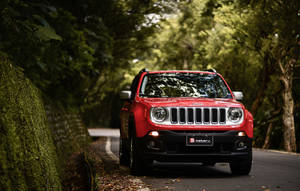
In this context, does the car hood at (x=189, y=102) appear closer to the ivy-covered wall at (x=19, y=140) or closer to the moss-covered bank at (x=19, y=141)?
the ivy-covered wall at (x=19, y=140)

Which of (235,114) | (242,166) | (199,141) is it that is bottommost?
(242,166)

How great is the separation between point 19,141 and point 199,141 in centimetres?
390

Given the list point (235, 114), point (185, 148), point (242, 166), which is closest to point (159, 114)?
point (185, 148)

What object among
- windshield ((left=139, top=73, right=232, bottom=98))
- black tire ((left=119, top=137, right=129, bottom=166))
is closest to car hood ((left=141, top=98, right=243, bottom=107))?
windshield ((left=139, top=73, right=232, bottom=98))

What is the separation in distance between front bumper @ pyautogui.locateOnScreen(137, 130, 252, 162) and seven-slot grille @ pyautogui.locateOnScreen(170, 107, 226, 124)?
0.64ft

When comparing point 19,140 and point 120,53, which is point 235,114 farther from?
point 120,53

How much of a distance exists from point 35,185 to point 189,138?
3.43 m

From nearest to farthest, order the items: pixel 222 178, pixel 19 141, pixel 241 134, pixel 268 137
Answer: pixel 19 141 → pixel 241 134 → pixel 222 178 → pixel 268 137

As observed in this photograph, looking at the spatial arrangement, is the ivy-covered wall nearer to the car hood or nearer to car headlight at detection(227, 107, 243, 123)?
the car hood

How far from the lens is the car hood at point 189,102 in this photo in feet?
27.9

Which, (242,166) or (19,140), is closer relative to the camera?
(19,140)

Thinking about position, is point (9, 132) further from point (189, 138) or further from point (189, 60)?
point (189, 60)

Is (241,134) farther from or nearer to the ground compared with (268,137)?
farther from the ground

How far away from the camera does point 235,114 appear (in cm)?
868
